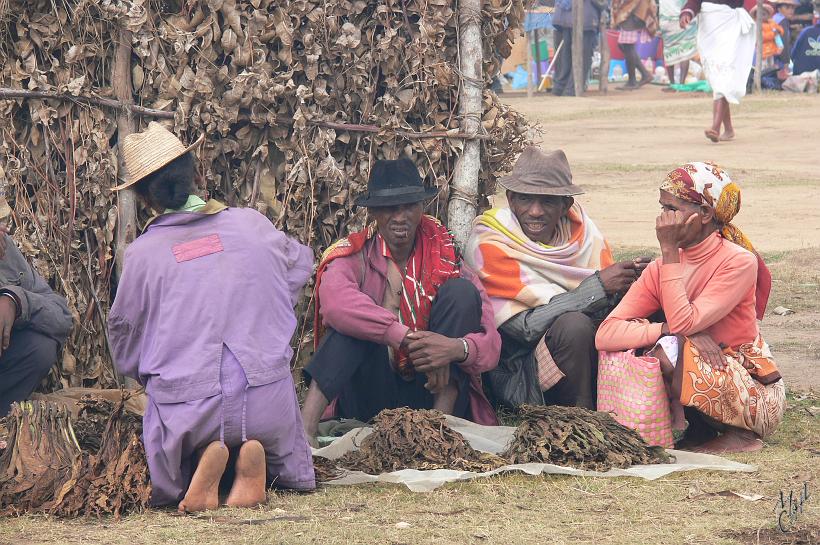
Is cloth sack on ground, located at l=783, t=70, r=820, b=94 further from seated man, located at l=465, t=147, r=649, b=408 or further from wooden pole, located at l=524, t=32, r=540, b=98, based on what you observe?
seated man, located at l=465, t=147, r=649, b=408

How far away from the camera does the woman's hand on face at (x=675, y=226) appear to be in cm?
526

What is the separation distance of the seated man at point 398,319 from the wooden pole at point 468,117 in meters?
0.43

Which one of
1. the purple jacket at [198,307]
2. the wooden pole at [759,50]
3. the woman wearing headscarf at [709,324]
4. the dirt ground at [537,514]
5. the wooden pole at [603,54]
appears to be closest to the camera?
the dirt ground at [537,514]

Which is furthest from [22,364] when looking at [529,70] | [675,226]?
[529,70]

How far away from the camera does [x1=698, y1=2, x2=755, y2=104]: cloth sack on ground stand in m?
15.5

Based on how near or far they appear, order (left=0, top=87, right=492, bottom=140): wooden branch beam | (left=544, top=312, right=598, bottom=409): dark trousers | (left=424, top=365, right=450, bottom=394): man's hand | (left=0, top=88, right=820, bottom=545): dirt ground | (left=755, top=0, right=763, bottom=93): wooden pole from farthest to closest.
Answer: (left=755, top=0, right=763, bottom=93): wooden pole, (left=0, top=87, right=492, bottom=140): wooden branch beam, (left=544, top=312, right=598, bottom=409): dark trousers, (left=424, top=365, right=450, bottom=394): man's hand, (left=0, top=88, right=820, bottom=545): dirt ground

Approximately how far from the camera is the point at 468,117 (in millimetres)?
6207

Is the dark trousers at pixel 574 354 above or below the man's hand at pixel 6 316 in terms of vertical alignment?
below

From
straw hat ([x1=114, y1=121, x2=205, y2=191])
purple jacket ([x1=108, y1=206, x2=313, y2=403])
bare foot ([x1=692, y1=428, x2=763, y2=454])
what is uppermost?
straw hat ([x1=114, y1=121, x2=205, y2=191])

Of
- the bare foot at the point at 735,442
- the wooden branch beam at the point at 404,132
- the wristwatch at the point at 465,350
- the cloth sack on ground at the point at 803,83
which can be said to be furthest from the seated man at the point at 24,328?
the cloth sack on ground at the point at 803,83

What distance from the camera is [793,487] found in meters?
4.72

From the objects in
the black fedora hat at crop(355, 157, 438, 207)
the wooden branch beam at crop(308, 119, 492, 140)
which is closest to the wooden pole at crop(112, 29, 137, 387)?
the wooden branch beam at crop(308, 119, 492, 140)

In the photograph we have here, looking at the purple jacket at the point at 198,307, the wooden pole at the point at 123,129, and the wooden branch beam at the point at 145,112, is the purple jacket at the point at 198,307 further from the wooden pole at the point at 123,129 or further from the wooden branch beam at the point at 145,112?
the wooden branch beam at the point at 145,112

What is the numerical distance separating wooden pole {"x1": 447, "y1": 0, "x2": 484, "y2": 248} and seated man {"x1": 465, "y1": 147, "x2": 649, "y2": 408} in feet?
0.70
